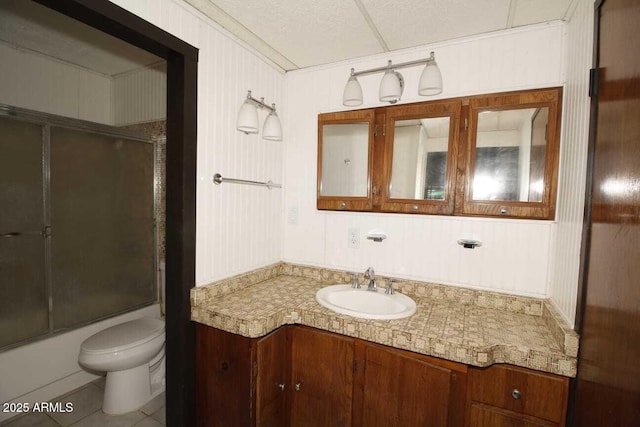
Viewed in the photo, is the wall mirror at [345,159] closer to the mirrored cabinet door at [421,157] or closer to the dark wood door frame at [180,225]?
the mirrored cabinet door at [421,157]

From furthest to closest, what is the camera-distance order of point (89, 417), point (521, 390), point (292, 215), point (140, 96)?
point (140, 96), point (292, 215), point (89, 417), point (521, 390)

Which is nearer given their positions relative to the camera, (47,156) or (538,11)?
(538,11)

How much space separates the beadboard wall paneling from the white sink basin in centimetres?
193

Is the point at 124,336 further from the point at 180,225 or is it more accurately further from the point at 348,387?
the point at 348,387

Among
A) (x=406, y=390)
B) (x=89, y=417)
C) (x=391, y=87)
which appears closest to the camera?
(x=406, y=390)

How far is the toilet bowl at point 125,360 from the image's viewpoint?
1737 mm

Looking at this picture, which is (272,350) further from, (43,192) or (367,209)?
(43,192)

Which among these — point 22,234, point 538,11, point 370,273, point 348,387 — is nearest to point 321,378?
point 348,387

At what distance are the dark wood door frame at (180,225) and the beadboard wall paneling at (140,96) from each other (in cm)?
113

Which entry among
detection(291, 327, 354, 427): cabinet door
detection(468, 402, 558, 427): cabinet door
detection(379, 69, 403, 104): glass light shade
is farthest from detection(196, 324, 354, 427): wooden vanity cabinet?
detection(379, 69, 403, 104): glass light shade

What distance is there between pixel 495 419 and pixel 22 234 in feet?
8.99

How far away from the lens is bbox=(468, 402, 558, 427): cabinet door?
1.12 meters

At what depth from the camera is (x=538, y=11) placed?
1.31m

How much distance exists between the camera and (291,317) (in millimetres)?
1441
